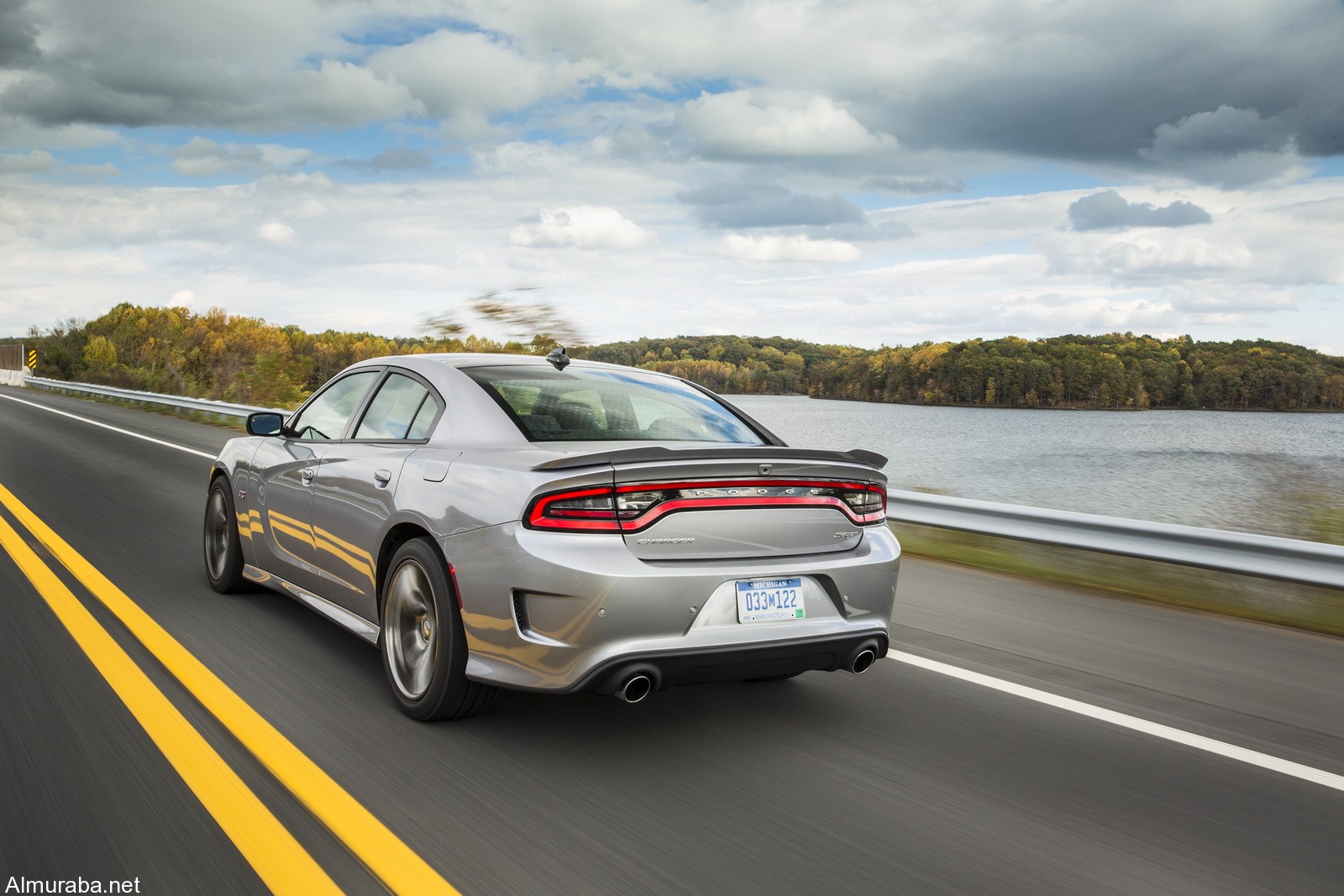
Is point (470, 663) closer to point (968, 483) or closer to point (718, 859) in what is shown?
point (718, 859)

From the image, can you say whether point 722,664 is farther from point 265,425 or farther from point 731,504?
point 265,425

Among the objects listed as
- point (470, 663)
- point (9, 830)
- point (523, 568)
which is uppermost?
point (523, 568)

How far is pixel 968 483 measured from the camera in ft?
44.9

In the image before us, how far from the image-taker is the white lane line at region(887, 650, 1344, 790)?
391 centimetres

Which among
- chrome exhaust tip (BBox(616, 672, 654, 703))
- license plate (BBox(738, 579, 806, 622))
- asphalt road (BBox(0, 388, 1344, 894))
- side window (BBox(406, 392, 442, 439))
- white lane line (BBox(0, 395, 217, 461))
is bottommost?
asphalt road (BBox(0, 388, 1344, 894))

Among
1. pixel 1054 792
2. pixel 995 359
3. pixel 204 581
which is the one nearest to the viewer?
pixel 1054 792

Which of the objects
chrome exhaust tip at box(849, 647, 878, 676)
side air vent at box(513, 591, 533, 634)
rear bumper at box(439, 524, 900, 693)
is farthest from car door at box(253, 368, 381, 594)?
chrome exhaust tip at box(849, 647, 878, 676)

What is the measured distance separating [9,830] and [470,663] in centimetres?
150

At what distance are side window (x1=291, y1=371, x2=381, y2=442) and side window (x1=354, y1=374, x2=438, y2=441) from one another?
0.20m

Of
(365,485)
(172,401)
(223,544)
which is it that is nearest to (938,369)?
(172,401)

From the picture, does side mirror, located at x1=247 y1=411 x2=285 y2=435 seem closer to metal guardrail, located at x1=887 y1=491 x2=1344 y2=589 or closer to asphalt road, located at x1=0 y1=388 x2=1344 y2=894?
asphalt road, located at x1=0 y1=388 x2=1344 y2=894

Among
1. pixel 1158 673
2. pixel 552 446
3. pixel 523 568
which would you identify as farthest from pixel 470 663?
pixel 1158 673

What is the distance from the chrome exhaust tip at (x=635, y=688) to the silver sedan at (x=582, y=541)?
0.04 ft

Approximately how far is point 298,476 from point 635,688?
102 inches
